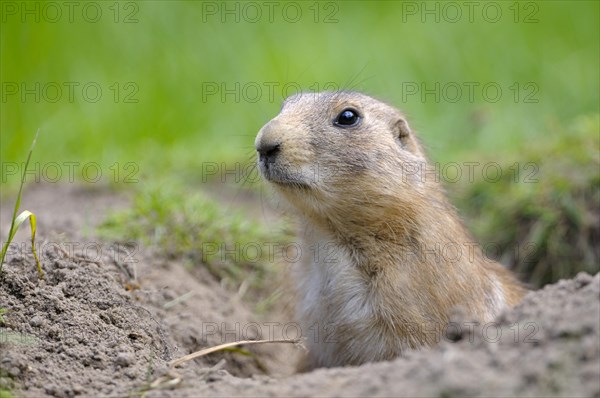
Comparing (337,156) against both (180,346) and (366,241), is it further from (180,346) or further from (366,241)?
(180,346)

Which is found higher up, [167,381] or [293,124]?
[293,124]

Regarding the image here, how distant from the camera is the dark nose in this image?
16.0ft

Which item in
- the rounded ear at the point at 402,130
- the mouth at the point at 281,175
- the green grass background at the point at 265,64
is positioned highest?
the green grass background at the point at 265,64

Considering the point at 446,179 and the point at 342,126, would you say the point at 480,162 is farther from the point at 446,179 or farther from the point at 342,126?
the point at 342,126

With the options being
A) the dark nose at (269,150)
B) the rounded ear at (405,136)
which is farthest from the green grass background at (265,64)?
the dark nose at (269,150)

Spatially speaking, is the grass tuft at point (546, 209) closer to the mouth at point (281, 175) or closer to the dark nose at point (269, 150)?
the mouth at point (281, 175)

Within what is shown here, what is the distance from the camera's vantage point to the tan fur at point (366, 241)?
4.98 meters

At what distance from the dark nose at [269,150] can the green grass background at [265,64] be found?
541 centimetres

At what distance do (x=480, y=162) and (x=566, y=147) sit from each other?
943 mm

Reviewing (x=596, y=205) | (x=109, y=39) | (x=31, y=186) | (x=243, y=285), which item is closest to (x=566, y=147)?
(x=596, y=205)

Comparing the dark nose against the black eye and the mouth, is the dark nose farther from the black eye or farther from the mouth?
the black eye

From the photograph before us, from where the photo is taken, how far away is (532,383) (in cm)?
310

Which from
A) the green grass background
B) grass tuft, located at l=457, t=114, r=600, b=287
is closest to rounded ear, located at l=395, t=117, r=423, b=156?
grass tuft, located at l=457, t=114, r=600, b=287

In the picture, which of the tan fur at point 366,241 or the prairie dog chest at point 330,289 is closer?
the tan fur at point 366,241
